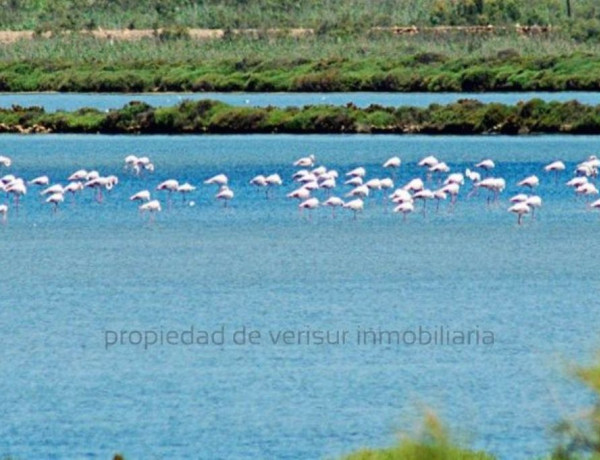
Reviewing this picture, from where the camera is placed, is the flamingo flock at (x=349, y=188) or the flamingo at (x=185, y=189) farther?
the flamingo at (x=185, y=189)

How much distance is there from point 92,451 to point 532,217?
65.6ft

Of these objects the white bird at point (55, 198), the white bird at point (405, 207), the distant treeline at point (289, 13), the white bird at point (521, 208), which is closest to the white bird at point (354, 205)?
the white bird at point (405, 207)

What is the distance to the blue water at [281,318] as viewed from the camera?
1600 centimetres

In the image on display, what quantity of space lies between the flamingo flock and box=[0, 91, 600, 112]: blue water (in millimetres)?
24984

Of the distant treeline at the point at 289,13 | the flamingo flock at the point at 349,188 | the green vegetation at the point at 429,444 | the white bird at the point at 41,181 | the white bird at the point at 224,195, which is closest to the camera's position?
the green vegetation at the point at 429,444

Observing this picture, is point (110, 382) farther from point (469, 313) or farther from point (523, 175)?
point (523, 175)

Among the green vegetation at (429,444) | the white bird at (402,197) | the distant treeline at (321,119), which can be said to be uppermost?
the green vegetation at (429,444)

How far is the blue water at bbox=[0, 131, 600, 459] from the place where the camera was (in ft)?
52.5

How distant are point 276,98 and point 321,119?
16951 mm

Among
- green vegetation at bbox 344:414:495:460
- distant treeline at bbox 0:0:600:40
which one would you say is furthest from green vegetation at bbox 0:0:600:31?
green vegetation at bbox 344:414:495:460

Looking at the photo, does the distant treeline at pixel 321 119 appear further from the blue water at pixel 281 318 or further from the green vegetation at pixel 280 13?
the green vegetation at pixel 280 13

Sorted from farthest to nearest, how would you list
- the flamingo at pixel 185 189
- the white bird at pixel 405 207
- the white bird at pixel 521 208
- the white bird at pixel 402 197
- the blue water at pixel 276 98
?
the blue water at pixel 276 98, the flamingo at pixel 185 189, the white bird at pixel 402 197, the white bird at pixel 405 207, the white bird at pixel 521 208

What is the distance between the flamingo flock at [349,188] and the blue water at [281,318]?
1.10 ft

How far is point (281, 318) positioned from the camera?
22453 millimetres
